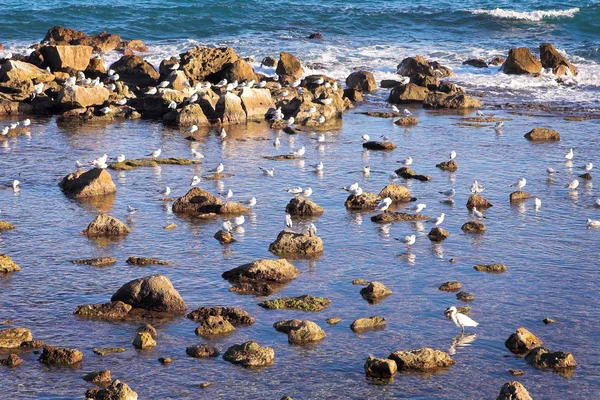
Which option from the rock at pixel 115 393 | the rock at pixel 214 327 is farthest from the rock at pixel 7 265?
the rock at pixel 115 393

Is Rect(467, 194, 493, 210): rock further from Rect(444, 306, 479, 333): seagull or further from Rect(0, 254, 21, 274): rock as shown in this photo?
Rect(0, 254, 21, 274): rock

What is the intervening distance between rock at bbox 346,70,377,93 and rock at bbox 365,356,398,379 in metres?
30.0

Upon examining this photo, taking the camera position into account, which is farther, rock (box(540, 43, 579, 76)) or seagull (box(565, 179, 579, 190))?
rock (box(540, 43, 579, 76))

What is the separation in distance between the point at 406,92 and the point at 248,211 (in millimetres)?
18915

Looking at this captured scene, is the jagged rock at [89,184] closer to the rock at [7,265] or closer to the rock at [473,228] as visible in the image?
the rock at [7,265]

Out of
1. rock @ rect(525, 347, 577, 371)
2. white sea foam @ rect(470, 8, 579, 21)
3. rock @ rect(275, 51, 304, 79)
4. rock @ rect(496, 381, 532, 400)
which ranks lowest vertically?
rock @ rect(525, 347, 577, 371)

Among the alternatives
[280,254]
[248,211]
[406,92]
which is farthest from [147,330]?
[406,92]

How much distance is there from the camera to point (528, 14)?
6356 centimetres

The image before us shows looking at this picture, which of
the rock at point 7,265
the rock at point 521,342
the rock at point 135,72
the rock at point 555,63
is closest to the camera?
the rock at point 521,342

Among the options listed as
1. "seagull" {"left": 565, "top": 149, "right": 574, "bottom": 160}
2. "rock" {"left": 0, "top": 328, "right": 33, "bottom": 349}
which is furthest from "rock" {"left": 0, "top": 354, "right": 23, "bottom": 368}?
"seagull" {"left": 565, "top": 149, "right": 574, "bottom": 160}

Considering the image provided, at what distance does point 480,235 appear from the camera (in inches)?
809

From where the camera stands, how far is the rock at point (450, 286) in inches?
667

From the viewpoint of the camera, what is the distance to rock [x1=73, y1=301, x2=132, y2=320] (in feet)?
50.0

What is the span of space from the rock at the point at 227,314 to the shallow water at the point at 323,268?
20 cm
